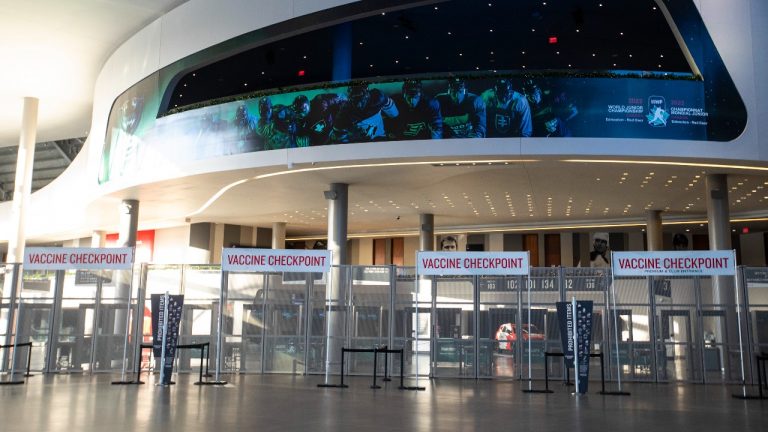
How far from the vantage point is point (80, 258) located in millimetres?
14867

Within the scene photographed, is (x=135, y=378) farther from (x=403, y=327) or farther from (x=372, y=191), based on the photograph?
(x=372, y=191)

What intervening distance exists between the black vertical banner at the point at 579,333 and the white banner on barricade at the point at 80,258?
30.2 ft

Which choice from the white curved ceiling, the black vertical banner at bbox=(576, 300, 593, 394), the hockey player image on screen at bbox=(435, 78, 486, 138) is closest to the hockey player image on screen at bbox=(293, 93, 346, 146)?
the hockey player image on screen at bbox=(435, 78, 486, 138)

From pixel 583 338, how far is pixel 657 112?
8.02m

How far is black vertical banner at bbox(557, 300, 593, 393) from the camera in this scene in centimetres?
1252

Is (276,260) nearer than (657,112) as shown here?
Yes

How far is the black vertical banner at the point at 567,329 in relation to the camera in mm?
12750

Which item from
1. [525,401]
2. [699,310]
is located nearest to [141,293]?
[525,401]

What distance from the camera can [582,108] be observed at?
1802 cm

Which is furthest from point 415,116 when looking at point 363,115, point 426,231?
point 426,231

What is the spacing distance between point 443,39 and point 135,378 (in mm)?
17225

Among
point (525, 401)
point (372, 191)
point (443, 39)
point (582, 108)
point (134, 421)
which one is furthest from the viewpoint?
point (443, 39)

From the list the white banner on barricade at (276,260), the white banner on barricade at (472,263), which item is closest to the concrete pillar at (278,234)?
the white banner on barricade at (276,260)

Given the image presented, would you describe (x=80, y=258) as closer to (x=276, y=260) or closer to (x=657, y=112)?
(x=276, y=260)
